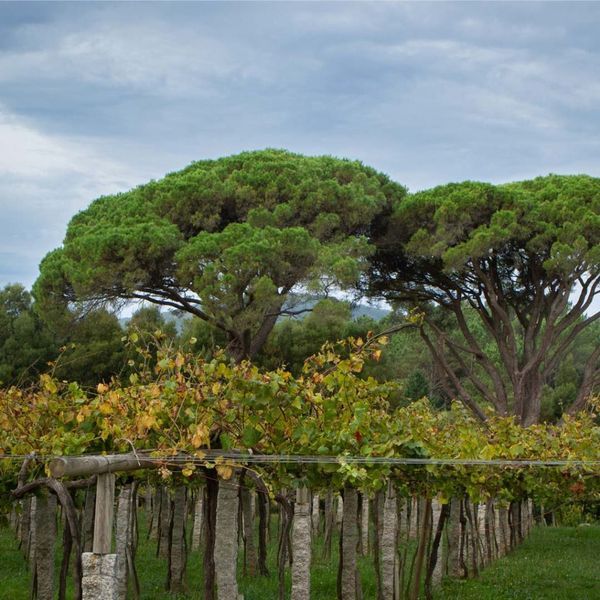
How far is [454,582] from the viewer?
17.7 m

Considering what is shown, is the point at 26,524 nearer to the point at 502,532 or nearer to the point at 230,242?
the point at 230,242

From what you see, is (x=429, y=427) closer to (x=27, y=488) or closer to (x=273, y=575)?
(x=273, y=575)

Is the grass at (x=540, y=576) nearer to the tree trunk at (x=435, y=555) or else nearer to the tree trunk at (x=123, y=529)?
the tree trunk at (x=435, y=555)

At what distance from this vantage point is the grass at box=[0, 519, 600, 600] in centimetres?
1565

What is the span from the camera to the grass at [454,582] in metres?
15.6

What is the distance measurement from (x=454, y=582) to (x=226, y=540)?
9.86 meters

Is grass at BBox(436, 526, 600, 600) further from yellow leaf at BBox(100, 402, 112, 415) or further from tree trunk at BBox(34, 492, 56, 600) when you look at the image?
yellow leaf at BBox(100, 402, 112, 415)

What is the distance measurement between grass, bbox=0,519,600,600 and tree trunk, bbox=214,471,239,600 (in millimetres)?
5563

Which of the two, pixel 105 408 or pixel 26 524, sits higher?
pixel 105 408

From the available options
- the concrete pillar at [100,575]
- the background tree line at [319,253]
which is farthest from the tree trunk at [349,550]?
the background tree line at [319,253]

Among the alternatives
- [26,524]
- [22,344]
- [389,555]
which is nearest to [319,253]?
[26,524]

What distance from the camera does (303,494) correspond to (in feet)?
36.0

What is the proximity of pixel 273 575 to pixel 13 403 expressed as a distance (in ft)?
28.6

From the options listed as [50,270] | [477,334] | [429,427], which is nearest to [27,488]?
[429,427]
